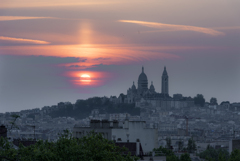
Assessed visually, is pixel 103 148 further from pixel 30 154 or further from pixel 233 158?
pixel 233 158

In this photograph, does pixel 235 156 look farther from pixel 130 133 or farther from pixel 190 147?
pixel 190 147

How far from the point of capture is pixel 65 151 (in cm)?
1820

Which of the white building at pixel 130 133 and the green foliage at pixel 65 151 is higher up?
the white building at pixel 130 133

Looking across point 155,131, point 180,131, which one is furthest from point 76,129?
point 180,131

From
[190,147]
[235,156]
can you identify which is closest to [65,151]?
[235,156]

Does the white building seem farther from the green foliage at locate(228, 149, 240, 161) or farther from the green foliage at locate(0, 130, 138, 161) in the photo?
the green foliage at locate(0, 130, 138, 161)

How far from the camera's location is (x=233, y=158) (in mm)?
33656

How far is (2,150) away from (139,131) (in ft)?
68.9

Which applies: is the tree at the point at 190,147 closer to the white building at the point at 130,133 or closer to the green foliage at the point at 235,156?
the white building at the point at 130,133

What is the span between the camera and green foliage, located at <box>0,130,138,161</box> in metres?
17.2

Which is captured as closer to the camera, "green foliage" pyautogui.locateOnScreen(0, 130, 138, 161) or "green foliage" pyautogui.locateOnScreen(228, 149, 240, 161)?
"green foliage" pyautogui.locateOnScreen(0, 130, 138, 161)

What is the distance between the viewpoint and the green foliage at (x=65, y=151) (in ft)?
56.3

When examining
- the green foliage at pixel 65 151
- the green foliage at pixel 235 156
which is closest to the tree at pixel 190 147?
the green foliage at pixel 235 156

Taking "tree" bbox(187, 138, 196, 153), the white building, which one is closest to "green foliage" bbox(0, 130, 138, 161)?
the white building
